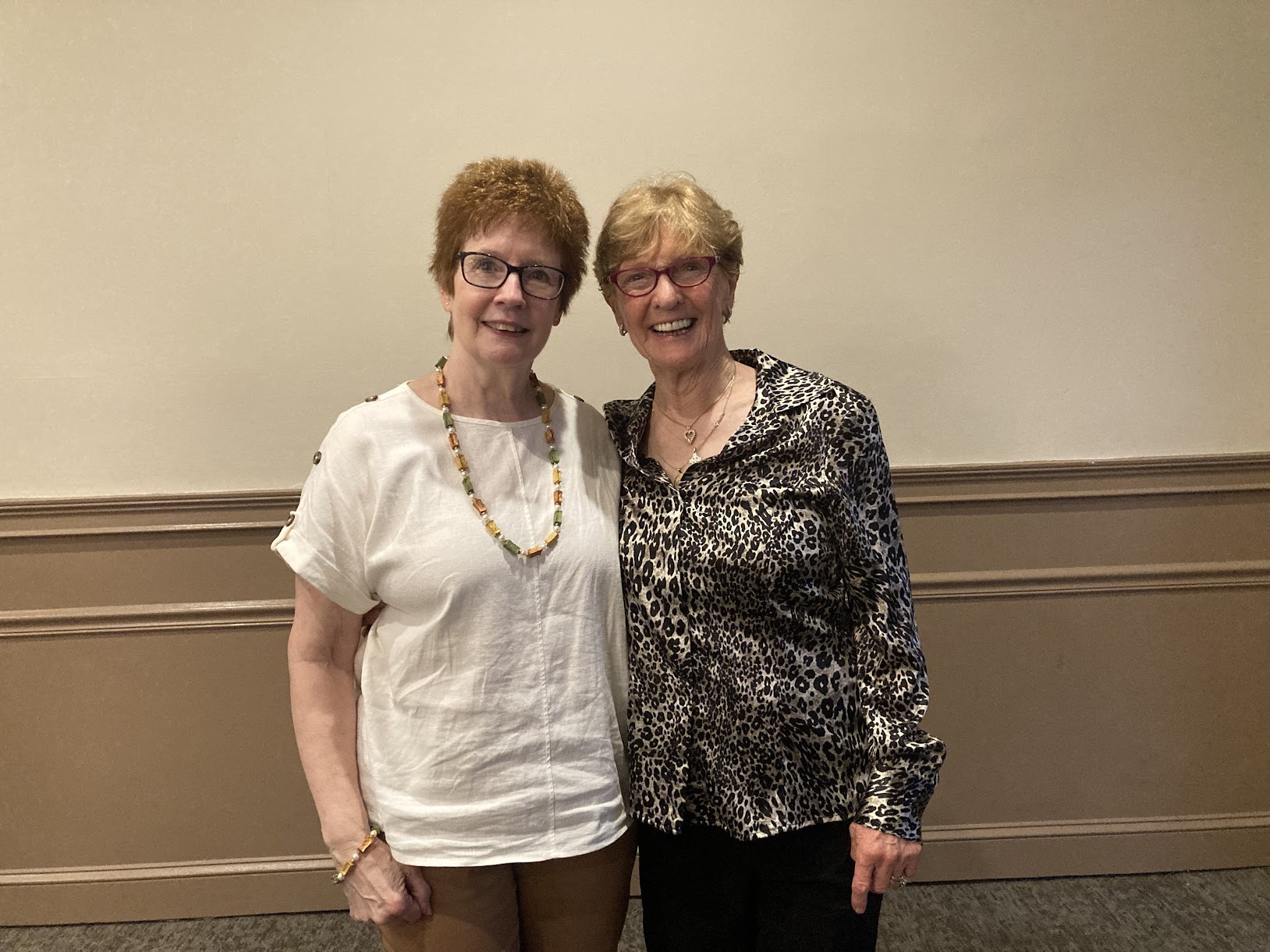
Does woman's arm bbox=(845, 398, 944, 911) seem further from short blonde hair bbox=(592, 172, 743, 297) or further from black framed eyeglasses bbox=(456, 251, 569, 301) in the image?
black framed eyeglasses bbox=(456, 251, 569, 301)

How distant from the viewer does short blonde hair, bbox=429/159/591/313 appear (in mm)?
1245

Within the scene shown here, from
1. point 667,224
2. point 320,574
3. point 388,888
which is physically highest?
point 667,224

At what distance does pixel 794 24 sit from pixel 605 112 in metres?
0.51

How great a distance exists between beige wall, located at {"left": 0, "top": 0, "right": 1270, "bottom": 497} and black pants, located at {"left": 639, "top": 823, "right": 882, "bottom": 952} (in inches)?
47.6

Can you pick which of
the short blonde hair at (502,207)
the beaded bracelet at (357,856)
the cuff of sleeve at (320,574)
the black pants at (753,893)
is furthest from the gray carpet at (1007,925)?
the short blonde hair at (502,207)

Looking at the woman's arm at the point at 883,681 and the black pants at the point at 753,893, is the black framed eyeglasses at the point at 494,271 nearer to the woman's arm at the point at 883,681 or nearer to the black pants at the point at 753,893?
the woman's arm at the point at 883,681

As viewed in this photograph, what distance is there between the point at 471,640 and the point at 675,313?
0.56m

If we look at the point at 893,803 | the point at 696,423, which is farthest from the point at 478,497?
the point at 893,803

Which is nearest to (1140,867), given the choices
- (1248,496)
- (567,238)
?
(1248,496)

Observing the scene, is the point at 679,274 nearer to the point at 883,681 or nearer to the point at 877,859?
the point at 883,681

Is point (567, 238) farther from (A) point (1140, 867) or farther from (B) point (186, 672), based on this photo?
(A) point (1140, 867)

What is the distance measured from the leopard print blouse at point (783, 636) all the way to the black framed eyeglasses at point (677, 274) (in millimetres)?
214

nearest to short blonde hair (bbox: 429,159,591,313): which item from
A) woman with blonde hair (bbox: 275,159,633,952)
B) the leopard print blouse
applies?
woman with blonde hair (bbox: 275,159,633,952)

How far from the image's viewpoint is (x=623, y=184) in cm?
218
